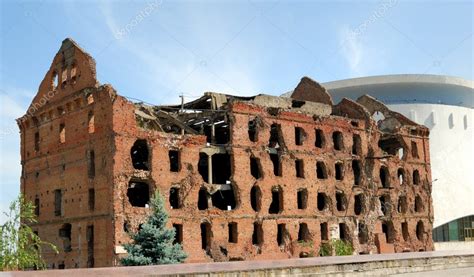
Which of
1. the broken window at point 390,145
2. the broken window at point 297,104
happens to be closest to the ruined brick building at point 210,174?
the broken window at point 297,104

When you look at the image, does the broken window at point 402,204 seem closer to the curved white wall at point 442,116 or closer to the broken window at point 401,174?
the broken window at point 401,174

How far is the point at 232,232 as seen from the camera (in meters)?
31.5

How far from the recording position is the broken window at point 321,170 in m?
36.0

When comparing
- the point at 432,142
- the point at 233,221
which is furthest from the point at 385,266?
the point at 432,142

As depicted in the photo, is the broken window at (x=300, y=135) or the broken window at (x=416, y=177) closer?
the broken window at (x=300, y=135)

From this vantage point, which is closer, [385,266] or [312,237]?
[385,266]

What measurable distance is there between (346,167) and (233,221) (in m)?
9.36

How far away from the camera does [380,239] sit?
37.7 metres

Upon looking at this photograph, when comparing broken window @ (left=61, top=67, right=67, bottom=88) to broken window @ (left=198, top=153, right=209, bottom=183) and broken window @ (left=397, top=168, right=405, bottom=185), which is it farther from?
broken window @ (left=397, top=168, right=405, bottom=185)

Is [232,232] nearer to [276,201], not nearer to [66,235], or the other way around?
[276,201]

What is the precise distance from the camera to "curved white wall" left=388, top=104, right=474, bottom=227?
51.9 metres

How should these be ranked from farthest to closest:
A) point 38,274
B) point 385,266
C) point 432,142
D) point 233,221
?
1. point 432,142
2. point 233,221
3. point 385,266
4. point 38,274

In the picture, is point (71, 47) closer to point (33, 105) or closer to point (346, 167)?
point (33, 105)

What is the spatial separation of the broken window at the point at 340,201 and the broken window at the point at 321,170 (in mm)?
1349
